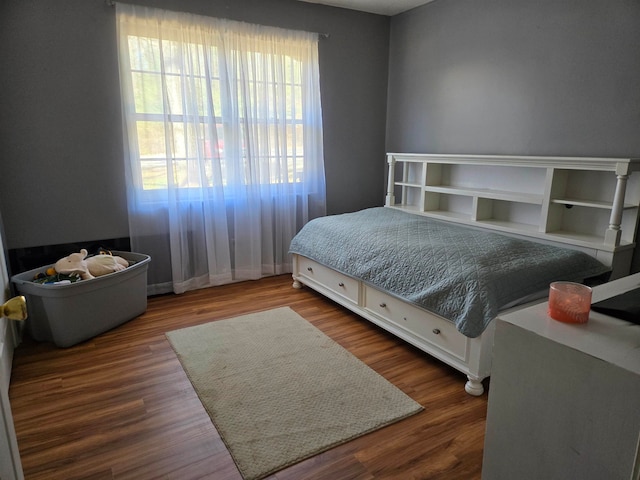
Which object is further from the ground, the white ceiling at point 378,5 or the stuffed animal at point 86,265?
the white ceiling at point 378,5

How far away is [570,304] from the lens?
1.05 metres

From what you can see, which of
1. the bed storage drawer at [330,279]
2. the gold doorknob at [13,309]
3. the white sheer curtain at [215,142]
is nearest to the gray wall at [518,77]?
the white sheer curtain at [215,142]

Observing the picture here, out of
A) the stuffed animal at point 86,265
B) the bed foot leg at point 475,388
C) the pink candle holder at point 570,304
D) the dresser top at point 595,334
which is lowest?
the bed foot leg at point 475,388

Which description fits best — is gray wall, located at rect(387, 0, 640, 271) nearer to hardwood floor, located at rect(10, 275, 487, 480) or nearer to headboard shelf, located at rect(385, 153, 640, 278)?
headboard shelf, located at rect(385, 153, 640, 278)

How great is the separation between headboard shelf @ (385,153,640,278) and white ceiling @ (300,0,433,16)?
4.50 ft

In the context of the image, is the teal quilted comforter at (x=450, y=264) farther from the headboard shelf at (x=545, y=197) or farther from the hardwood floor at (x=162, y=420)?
the hardwood floor at (x=162, y=420)

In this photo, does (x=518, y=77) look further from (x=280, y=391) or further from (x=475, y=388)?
(x=280, y=391)

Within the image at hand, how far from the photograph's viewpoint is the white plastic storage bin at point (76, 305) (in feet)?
8.02

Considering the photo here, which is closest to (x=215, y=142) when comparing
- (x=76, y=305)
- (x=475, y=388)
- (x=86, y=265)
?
(x=86, y=265)

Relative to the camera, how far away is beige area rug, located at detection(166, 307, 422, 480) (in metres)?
1.72

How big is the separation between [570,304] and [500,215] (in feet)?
Result: 7.86

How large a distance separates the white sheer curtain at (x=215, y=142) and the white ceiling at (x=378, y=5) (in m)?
0.39

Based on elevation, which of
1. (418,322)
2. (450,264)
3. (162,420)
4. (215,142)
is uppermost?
(215,142)

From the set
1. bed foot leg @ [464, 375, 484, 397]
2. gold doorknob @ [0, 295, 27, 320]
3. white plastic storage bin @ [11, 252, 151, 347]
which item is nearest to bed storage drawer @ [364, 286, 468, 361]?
bed foot leg @ [464, 375, 484, 397]
